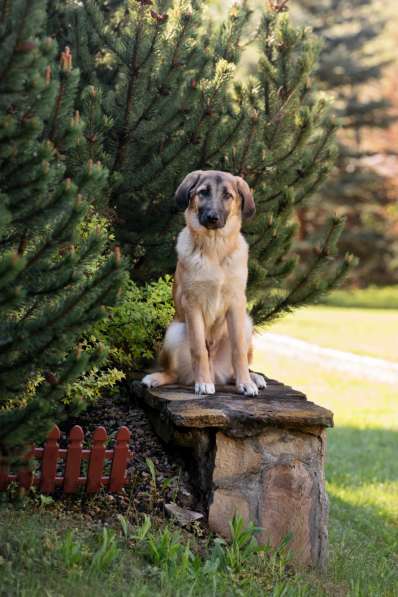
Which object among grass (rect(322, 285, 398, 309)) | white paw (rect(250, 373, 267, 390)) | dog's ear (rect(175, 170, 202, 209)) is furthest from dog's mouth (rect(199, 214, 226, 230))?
grass (rect(322, 285, 398, 309))

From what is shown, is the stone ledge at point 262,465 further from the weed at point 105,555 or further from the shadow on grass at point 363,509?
the weed at point 105,555

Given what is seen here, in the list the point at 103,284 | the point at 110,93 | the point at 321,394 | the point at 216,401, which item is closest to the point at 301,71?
the point at 110,93

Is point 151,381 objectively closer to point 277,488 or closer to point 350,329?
point 277,488

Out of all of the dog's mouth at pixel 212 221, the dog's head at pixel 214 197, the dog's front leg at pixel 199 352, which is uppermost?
the dog's head at pixel 214 197

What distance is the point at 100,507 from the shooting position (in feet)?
15.7

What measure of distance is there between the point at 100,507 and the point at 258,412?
1.05 metres

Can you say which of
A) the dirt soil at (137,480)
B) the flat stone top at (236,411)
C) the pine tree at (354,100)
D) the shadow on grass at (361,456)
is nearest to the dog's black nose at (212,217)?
the flat stone top at (236,411)

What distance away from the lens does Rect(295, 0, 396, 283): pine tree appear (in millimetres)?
30562

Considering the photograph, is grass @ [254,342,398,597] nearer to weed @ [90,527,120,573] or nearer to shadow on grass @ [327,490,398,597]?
shadow on grass @ [327,490,398,597]

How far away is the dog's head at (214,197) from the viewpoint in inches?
202

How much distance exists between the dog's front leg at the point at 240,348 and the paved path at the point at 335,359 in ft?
28.4

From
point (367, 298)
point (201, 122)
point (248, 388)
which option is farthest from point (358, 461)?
point (367, 298)

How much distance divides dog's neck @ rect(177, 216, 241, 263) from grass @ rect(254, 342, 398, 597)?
2.05 meters

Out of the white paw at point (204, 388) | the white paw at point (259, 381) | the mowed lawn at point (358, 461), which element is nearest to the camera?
the white paw at point (204, 388)
